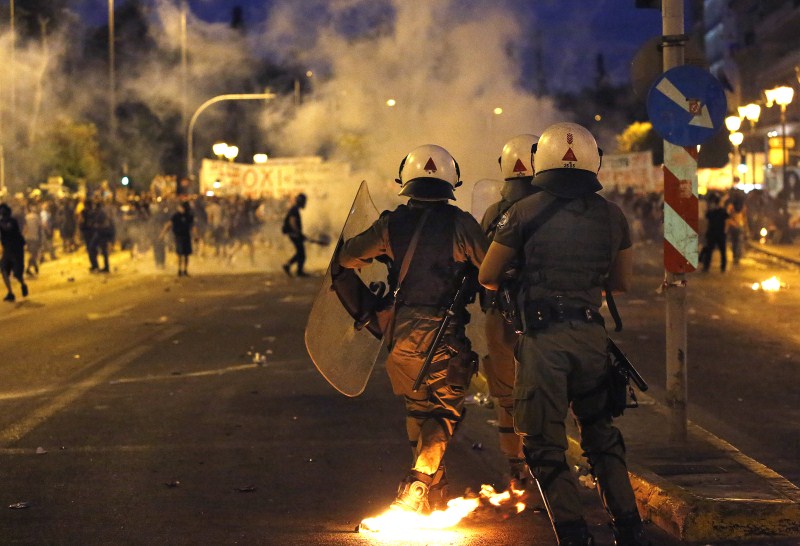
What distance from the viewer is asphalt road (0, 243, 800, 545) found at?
17.7 feet

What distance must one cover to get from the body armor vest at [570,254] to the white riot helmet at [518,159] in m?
1.43

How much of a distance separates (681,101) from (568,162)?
6.11 feet

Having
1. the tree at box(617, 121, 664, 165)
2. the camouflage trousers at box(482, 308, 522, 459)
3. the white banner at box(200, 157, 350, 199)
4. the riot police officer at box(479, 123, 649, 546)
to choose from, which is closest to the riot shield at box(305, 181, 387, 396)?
the camouflage trousers at box(482, 308, 522, 459)

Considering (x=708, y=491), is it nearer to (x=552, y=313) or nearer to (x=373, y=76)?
(x=552, y=313)

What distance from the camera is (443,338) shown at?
527 centimetres

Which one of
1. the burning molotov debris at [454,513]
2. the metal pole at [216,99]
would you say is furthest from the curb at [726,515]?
the metal pole at [216,99]

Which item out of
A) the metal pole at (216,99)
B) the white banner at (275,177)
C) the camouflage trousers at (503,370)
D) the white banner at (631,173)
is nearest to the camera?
the camouflage trousers at (503,370)

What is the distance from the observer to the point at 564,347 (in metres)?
4.45

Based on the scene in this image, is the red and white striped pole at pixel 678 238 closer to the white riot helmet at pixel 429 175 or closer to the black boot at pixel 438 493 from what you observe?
the white riot helmet at pixel 429 175

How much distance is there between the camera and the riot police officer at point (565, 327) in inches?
175

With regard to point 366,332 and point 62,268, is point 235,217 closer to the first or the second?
point 62,268

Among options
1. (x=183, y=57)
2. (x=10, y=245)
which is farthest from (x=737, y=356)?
(x=183, y=57)

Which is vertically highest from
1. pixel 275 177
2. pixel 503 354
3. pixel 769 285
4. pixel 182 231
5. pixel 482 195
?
pixel 275 177

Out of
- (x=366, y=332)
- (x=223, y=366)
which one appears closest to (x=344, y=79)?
(x=223, y=366)
